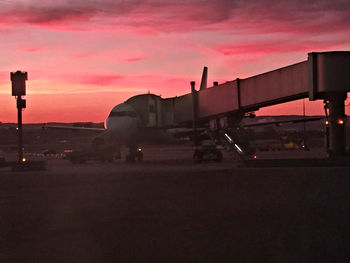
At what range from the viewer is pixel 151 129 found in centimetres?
5412

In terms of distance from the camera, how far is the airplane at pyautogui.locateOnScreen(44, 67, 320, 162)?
50469 millimetres

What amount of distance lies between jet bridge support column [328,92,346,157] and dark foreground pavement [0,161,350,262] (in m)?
15.6

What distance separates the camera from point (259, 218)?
15.9m

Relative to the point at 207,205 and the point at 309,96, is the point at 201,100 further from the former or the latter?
the point at 207,205

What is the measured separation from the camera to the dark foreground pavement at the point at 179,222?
11.5 meters

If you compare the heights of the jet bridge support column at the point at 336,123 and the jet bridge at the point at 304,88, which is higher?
the jet bridge at the point at 304,88

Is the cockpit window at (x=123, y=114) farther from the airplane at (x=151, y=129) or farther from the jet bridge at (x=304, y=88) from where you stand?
the jet bridge at (x=304, y=88)

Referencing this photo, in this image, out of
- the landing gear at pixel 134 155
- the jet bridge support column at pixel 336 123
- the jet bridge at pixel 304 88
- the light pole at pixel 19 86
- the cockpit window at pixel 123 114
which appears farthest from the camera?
the landing gear at pixel 134 155

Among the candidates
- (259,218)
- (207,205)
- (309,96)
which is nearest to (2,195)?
(207,205)

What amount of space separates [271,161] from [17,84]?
18655 mm

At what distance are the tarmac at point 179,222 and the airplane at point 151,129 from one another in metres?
23.6

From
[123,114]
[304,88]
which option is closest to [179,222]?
[304,88]

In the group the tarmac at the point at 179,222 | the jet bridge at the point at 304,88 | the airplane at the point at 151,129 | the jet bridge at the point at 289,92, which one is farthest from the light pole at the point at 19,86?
the tarmac at the point at 179,222

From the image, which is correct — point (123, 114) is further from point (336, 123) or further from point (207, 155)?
point (336, 123)
